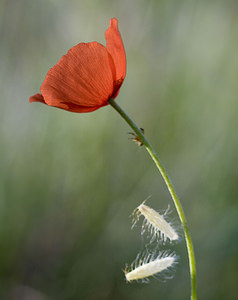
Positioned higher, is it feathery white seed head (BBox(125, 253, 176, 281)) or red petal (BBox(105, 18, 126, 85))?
red petal (BBox(105, 18, 126, 85))

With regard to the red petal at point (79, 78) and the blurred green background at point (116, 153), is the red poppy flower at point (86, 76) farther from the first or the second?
the blurred green background at point (116, 153)

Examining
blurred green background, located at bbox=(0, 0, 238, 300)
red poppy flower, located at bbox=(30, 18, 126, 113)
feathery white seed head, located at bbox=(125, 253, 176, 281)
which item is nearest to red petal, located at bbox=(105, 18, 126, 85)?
red poppy flower, located at bbox=(30, 18, 126, 113)

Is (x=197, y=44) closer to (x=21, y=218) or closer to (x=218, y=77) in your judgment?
(x=218, y=77)

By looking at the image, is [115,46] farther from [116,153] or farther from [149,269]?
[116,153]

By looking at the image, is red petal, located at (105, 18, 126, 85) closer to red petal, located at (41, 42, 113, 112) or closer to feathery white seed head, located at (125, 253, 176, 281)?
red petal, located at (41, 42, 113, 112)

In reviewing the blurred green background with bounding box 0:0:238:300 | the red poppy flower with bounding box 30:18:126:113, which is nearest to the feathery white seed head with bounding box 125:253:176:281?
the red poppy flower with bounding box 30:18:126:113

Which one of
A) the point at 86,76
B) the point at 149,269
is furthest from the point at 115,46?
the point at 149,269

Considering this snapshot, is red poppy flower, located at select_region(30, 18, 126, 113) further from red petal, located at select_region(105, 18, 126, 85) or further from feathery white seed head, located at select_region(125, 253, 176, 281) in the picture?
feathery white seed head, located at select_region(125, 253, 176, 281)

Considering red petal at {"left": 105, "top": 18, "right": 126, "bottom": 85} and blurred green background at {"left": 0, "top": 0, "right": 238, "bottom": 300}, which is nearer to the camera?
red petal at {"left": 105, "top": 18, "right": 126, "bottom": 85}
